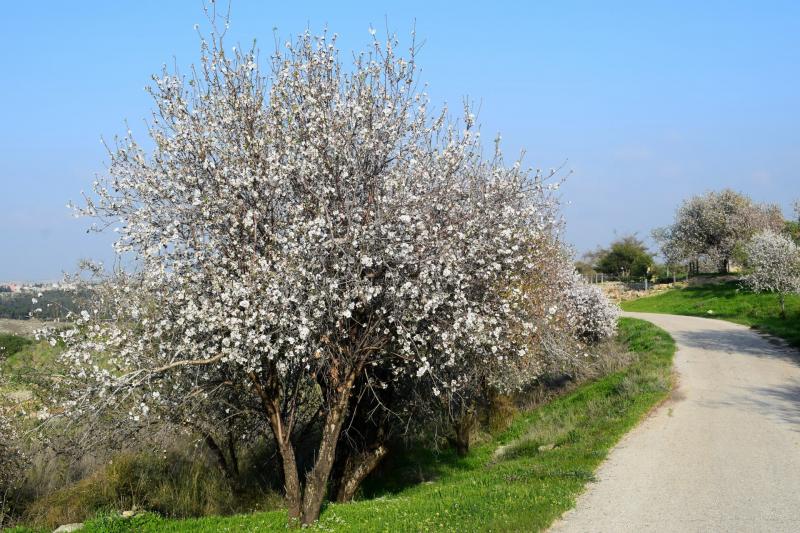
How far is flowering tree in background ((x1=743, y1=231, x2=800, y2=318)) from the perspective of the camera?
99.9ft

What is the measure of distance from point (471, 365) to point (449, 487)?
2426 mm

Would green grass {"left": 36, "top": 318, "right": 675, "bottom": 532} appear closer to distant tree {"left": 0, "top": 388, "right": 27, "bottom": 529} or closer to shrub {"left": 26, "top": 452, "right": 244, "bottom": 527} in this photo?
shrub {"left": 26, "top": 452, "right": 244, "bottom": 527}

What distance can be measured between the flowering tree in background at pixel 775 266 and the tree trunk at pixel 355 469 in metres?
23.5

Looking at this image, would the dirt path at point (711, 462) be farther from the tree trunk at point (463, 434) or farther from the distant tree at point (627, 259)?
the distant tree at point (627, 259)

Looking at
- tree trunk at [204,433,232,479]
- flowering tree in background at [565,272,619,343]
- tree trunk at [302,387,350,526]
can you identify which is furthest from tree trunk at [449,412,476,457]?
tree trunk at [302,387,350,526]

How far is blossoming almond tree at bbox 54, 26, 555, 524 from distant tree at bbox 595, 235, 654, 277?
192ft

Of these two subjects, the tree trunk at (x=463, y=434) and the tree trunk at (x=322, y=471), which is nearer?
the tree trunk at (x=322, y=471)

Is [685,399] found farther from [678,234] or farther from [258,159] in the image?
[678,234]

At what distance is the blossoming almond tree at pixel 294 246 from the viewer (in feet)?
29.3

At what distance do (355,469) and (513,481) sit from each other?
3768mm

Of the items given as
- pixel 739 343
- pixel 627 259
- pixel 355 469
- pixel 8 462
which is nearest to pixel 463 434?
pixel 355 469

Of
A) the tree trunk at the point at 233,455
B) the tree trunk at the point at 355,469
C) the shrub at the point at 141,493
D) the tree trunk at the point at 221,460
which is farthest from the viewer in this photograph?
the tree trunk at the point at 233,455

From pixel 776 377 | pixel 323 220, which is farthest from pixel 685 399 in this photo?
pixel 323 220

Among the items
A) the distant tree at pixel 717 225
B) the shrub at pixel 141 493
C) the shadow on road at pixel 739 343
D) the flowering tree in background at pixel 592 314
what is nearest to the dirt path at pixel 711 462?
the shadow on road at pixel 739 343
